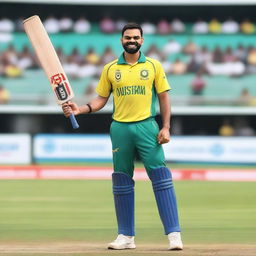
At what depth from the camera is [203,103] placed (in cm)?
2584

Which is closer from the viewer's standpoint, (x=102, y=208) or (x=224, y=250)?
(x=224, y=250)

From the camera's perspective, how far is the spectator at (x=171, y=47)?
26922mm

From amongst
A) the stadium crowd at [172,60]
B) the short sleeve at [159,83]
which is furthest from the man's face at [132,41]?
the stadium crowd at [172,60]

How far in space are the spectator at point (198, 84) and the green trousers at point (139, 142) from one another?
1915 cm

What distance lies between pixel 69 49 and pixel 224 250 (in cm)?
2056

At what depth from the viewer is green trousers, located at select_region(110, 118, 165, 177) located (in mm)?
7078

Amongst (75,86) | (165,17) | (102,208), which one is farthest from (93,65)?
(102,208)

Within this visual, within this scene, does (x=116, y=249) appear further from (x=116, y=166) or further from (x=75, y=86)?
(x=75, y=86)

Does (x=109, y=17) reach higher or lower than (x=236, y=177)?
higher

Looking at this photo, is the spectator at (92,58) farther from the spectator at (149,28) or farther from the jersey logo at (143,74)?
the jersey logo at (143,74)

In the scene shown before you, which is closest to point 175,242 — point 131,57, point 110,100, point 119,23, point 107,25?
point 131,57

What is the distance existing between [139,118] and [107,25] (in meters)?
20.8

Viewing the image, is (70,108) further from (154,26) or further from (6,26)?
(154,26)

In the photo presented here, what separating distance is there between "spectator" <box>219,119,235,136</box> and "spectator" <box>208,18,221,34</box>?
287 centimetres
